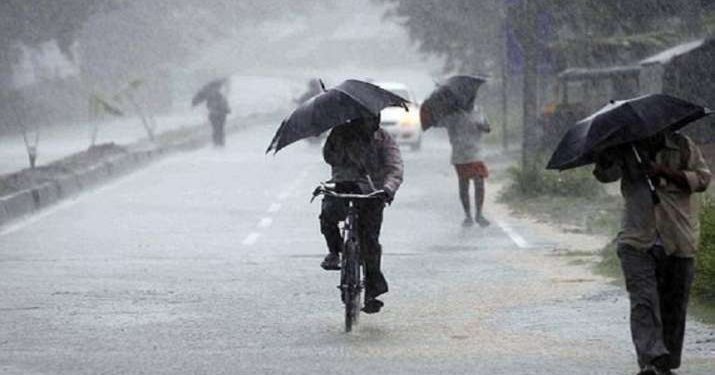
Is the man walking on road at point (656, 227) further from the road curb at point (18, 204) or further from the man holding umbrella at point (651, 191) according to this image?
the road curb at point (18, 204)

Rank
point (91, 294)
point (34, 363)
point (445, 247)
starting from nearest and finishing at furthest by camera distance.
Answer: point (34, 363) < point (91, 294) < point (445, 247)

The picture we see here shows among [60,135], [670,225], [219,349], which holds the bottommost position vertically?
[60,135]

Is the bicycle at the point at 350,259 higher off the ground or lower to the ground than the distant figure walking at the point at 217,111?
higher

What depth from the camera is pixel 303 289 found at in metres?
12.2

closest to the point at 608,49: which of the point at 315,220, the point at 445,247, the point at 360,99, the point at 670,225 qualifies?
the point at 315,220

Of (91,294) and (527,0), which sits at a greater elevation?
(527,0)

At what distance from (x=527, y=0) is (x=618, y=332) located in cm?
1380

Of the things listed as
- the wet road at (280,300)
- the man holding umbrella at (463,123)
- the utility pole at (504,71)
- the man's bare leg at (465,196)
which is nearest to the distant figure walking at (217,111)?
the utility pole at (504,71)

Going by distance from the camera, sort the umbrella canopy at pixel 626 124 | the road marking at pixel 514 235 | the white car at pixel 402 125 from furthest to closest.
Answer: the white car at pixel 402 125 < the road marking at pixel 514 235 < the umbrella canopy at pixel 626 124

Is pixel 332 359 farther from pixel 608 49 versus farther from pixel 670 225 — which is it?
pixel 608 49

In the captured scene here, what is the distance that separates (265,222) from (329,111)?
8949 millimetres

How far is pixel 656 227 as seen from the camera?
7.67 metres

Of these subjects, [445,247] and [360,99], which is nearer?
[360,99]

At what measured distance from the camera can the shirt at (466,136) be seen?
1750 centimetres
